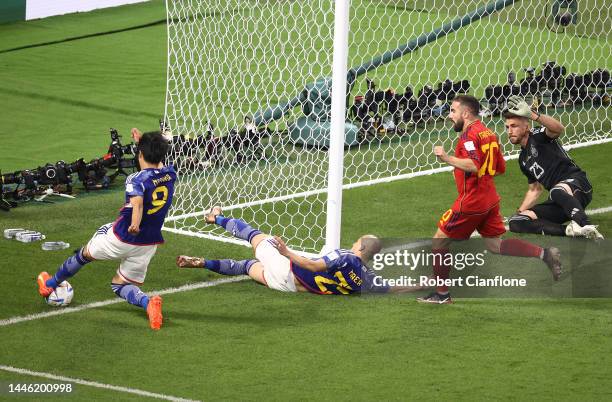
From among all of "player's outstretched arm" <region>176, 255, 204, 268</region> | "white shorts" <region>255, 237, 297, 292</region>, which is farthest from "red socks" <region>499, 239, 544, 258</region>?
"player's outstretched arm" <region>176, 255, 204, 268</region>

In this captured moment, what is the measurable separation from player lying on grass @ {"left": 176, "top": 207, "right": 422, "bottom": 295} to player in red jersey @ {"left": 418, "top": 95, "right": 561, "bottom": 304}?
41 centimetres

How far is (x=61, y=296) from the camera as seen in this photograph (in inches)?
372

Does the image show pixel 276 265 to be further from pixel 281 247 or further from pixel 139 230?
pixel 139 230

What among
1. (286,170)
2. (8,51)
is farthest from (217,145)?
(8,51)

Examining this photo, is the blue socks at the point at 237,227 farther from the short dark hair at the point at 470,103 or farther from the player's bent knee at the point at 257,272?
the short dark hair at the point at 470,103

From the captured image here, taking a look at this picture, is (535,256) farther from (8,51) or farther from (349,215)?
(8,51)

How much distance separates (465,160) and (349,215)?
3.05 m

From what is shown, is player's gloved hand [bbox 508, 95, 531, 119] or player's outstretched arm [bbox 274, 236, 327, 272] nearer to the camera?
player's outstretched arm [bbox 274, 236, 327, 272]

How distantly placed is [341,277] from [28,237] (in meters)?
3.18

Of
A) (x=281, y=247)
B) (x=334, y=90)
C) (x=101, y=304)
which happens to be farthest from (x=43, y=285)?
(x=334, y=90)

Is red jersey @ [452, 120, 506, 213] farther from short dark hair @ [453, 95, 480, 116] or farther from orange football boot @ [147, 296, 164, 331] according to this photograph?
orange football boot @ [147, 296, 164, 331]

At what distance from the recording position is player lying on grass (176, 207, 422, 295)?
9312 millimetres

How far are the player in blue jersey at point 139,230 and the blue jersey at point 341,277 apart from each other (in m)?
1.18

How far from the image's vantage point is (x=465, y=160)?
9.20 metres
